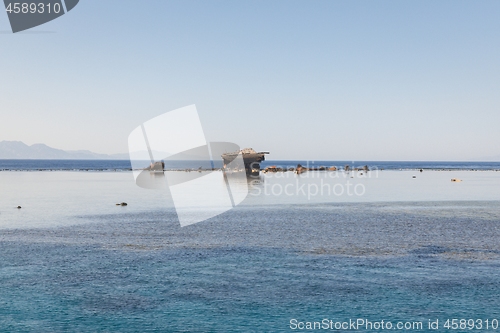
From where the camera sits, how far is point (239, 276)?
69.8ft

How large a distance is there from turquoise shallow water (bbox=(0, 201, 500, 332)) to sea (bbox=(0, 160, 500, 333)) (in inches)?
2.4

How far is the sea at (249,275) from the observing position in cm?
1603

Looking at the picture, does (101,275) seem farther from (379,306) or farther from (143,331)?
(379,306)

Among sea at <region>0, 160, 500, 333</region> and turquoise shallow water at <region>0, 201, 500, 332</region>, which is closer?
sea at <region>0, 160, 500, 333</region>

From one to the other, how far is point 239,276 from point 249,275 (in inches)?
19.3

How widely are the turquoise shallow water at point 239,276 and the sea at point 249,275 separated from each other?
0.06m

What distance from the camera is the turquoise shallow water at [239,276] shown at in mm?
16359

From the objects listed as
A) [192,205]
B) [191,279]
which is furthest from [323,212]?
[191,279]

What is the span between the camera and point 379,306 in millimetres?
17297

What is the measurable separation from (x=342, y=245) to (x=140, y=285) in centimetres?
1405

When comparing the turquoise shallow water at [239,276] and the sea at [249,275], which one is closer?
the sea at [249,275]

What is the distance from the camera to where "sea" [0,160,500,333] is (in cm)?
1603

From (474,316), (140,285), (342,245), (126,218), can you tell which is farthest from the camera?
(126,218)

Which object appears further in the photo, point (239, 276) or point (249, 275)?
point (249, 275)
